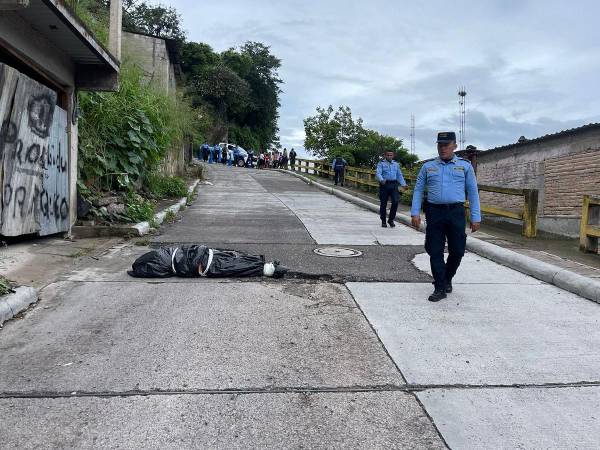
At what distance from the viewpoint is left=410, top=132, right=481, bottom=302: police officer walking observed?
5859 mm

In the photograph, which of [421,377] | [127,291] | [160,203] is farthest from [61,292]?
[160,203]

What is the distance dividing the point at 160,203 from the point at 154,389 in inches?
440

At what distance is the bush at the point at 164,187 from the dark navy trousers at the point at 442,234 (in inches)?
379

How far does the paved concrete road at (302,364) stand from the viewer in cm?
305

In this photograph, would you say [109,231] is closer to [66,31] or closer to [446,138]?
[66,31]

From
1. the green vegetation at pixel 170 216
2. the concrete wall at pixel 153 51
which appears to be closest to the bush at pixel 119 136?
the green vegetation at pixel 170 216

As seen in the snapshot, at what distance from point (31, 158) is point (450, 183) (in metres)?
5.78

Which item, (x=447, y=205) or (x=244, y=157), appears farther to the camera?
(x=244, y=157)

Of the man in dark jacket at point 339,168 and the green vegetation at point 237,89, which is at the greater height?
the green vegetation at point 237,89

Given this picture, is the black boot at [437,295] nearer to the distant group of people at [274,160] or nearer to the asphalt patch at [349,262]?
the asphalt patch at [349,262]

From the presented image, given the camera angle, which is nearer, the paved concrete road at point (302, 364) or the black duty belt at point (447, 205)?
the paved concrete road at point (302, 364)

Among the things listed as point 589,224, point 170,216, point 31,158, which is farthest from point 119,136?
point 589,224

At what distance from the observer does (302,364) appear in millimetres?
3988

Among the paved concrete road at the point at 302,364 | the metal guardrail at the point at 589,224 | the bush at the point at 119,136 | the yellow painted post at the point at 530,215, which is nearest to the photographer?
the paved concrete road at the point at 302,364
